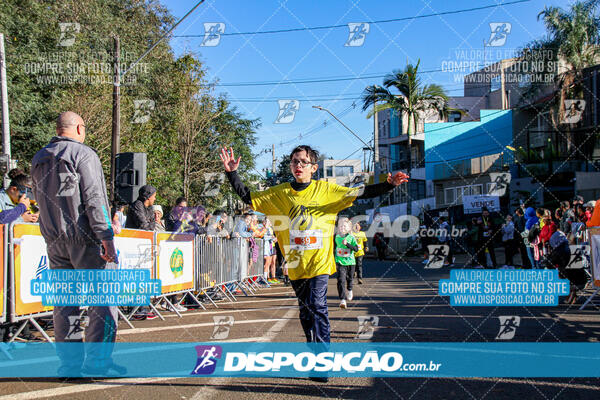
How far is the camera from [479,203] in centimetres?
3469

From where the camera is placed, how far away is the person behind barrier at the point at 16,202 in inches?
268

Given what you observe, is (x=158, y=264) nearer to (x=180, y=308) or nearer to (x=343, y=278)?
(x=180, y=308)

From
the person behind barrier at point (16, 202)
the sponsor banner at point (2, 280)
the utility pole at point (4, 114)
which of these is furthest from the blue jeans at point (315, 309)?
the utility pole at point (4, 114)

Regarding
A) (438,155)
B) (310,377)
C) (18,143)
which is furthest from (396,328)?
(438,155)

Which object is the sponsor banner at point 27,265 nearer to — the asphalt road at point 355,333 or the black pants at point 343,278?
the asphalt road at point 355,333

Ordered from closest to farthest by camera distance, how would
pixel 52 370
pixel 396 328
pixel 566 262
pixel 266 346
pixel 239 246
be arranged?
pixel 52 370 < pixel 266 346 < pixel 396 328 < pixel 566 262 < pixel 239 246

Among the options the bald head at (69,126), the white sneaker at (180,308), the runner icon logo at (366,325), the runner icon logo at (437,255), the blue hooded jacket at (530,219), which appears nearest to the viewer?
the bald head at (69,126)

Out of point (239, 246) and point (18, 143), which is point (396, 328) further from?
point (18, 143)

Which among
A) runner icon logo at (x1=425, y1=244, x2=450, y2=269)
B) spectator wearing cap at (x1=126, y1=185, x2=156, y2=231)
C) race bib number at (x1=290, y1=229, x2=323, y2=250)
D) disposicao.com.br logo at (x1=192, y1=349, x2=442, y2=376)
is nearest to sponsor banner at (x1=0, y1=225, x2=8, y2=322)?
disposicao.com.br logo at (x1=192, y1=349, x2=442, y2=376)

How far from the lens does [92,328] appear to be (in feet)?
15.2

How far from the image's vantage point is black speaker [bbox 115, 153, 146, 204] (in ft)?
42.0

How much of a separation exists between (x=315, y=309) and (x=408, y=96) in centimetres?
2510

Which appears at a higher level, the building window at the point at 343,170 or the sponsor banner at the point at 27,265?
the building window at the point at 343,170

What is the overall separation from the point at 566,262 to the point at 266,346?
266 inches
